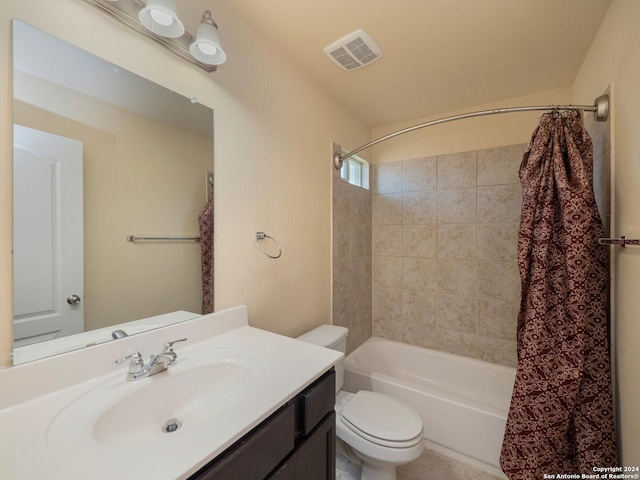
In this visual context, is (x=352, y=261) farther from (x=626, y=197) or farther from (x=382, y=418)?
(x=626, y=197)

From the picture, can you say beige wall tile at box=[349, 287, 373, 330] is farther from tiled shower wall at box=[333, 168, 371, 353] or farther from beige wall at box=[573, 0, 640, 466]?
beige wall at box=[573, 0, 640, 466]

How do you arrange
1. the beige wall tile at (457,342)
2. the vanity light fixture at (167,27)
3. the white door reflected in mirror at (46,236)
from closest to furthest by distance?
the white door reflected in mirror at (46,236), the vanity light fixture at (167,27), the beige wall tile at (457,342)

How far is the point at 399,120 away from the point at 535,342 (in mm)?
1948

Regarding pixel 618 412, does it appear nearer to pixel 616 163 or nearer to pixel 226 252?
pixel 616 163

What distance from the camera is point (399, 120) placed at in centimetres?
235

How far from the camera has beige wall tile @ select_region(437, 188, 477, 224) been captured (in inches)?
81.9

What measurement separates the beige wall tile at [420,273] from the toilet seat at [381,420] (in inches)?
42.7

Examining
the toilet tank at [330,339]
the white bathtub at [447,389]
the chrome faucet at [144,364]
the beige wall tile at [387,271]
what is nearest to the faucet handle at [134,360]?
the chrome faucet at [144,364]

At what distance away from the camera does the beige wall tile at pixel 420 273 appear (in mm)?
2230

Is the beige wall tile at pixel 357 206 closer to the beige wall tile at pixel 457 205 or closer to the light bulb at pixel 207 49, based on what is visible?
the beige wall tile at pixel 457 205

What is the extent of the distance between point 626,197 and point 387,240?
1.54 m

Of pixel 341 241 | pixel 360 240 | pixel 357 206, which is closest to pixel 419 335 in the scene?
pixel 360 240

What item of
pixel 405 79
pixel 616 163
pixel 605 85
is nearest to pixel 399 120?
pixel 405 79

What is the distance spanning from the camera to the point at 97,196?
2.77ft
